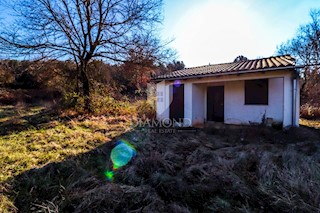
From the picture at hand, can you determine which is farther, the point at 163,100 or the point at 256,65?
the point at 163,100

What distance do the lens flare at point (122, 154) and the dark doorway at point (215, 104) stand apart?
558 cm

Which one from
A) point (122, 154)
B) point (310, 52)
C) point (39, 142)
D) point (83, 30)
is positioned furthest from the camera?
point (310, 52)

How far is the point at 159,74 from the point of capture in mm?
11023

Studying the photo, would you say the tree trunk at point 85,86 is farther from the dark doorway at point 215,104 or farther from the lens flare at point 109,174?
the lens flare at point 109,174

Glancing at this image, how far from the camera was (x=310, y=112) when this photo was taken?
40.1 ft

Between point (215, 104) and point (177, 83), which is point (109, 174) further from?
point (215, 104)

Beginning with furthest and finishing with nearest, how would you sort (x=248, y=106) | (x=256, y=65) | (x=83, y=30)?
(x=83, y=30), (x=248, y=106), (x=256, y=65)

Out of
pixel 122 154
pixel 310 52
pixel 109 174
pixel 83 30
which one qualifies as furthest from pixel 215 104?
pixel 310 52

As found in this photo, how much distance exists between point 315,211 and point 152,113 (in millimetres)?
8979

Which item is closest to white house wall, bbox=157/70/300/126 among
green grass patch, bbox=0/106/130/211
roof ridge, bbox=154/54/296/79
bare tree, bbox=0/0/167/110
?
roof ridge, bbox=154/54/296/79

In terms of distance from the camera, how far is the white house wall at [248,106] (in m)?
7.57

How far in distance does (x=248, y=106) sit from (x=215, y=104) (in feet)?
5.72

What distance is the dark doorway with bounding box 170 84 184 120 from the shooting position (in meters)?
9.48

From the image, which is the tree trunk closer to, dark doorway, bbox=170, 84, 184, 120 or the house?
the house
